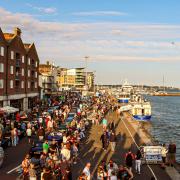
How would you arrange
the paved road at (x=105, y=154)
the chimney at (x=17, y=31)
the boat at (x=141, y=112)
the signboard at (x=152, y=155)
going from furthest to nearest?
the boat at (x=141, y=112) < the chimney at (x=17, y=31) < the signboard at (x=152, y=155) < the paved road at (x=105, y=154)

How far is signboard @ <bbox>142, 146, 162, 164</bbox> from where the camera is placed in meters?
24.6

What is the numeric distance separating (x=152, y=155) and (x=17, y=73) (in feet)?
119

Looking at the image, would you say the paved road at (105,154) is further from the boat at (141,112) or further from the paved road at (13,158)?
the boat at (141,112)

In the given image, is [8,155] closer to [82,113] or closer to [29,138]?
[29,138]

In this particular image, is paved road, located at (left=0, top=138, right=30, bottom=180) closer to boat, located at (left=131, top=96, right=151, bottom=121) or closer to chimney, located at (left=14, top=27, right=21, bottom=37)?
chimney, located at (left=14, top=27, right=21, bottom=37)

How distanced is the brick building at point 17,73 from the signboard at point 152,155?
28.8 m

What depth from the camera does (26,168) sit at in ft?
59.0

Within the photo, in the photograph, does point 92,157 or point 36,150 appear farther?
point 92,157

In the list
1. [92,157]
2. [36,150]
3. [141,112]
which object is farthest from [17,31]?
[36,150]

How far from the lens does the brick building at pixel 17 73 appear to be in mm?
50438

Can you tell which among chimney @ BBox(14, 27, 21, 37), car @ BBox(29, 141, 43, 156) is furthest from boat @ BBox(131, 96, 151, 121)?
car @ BBox(29, 141, 43, 156)

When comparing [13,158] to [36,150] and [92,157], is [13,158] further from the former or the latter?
[92,157]

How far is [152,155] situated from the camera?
2478 cm

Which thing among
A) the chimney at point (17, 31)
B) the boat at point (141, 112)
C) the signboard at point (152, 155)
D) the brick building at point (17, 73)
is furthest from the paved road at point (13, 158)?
the boat at point (141, 112)
